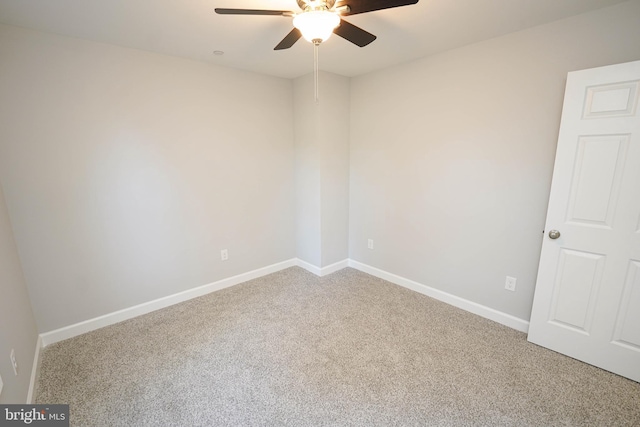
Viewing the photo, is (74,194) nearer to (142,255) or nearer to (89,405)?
(142,255)

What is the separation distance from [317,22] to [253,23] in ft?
2.53

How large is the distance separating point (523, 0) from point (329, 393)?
2671 millimetres

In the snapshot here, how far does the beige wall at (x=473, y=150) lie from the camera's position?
2.08 meters

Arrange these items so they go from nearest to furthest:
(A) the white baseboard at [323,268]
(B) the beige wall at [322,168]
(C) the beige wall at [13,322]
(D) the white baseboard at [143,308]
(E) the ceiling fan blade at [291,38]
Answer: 1. (C) the beige wall at [13,322]
2. (E) the ceiling fan blade at [291,38]
3. (D) the white baseboard at [143,308]
4. (B) the beige wall at [322,168]
5. (A) the white baseboard at [323,268]

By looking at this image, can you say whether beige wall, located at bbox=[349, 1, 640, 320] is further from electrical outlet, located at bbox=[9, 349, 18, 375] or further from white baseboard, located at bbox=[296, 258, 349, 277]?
electrical outlet, located at bbox=[9, 349, 18, 375]

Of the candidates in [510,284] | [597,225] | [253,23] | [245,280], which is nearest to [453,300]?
[510,284]

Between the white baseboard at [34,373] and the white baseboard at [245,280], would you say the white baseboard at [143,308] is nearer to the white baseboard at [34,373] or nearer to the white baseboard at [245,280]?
the white baseboard at [245,280]

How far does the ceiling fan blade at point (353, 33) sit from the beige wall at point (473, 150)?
1249 mm

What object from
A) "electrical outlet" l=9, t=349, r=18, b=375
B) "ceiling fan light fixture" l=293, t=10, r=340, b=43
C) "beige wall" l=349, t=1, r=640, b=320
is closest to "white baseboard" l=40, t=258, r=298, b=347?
Result: "electrical outlet" l=9, t=349, r=18, b=375

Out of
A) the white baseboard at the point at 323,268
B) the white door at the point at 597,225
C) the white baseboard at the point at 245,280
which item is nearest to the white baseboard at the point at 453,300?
the white baseboard at the point at 245,280

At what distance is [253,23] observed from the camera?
1.98 metres

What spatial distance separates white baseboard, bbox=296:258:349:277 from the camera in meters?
3.63

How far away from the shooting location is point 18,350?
1.72 meters

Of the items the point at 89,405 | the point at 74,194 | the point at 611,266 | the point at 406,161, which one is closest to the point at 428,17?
the point at 406,161
